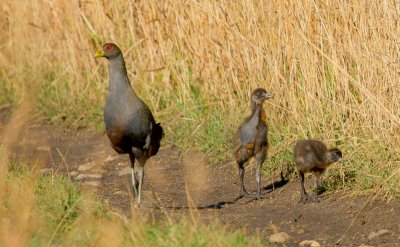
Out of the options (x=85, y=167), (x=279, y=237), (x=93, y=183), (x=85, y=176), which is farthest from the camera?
(x=85, y=167)

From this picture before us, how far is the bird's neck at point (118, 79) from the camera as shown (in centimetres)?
887

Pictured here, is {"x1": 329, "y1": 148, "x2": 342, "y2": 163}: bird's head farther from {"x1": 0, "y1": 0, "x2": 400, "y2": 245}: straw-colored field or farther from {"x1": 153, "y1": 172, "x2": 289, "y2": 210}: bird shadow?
{"x1": 153, "y1": 172, "x2": 289, "y2": 210}: bird shadow

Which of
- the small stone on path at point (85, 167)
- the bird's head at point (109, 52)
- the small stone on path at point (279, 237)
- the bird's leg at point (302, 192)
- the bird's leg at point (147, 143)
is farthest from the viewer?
the small stone on path at point (85, 167)

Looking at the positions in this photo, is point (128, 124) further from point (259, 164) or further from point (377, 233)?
point (377, 233)

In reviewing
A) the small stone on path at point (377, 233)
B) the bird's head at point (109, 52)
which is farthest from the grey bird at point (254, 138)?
the small stone on path at point (377, 233)

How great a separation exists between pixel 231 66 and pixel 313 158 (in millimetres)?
2194

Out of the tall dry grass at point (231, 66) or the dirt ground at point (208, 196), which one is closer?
the dirt ground at point (208, 196)

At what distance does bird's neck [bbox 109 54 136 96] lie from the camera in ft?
29.1

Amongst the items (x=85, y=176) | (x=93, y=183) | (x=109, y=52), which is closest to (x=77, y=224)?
(x=109, y=52)

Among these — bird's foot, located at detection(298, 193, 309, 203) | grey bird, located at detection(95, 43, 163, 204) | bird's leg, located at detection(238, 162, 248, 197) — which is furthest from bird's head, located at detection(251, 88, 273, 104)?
bird's foot, located at detection(298, 193, 309, 203)

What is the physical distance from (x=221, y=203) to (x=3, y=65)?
18.6ft

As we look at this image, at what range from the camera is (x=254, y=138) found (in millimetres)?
8820

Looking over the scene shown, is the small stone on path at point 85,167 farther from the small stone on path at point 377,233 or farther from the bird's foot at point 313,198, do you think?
the small stone on path at point 377,233

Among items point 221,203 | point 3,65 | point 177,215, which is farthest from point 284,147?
point 3,65
